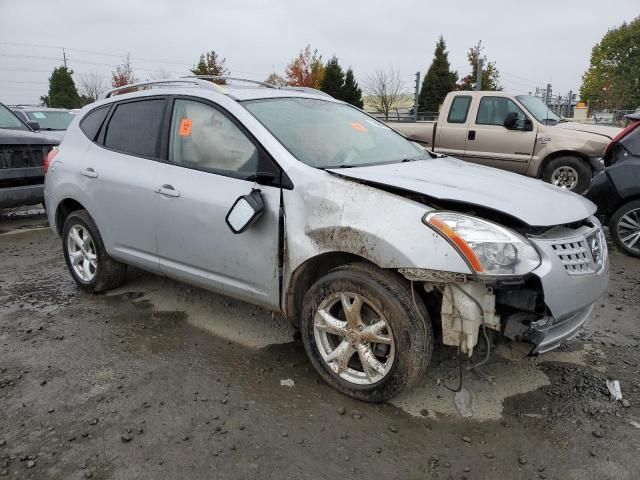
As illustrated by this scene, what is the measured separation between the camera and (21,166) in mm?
7207

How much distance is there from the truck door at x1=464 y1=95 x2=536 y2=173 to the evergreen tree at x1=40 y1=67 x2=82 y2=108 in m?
39.6

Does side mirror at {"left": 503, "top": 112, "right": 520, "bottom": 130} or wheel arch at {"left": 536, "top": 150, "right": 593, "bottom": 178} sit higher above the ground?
side mirror at {"left": 503, "top": 112, "right": 520, "bottom": 130}

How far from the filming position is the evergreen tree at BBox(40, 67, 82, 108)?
41.1 meters

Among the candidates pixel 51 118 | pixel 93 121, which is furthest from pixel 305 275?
pixel 51 118

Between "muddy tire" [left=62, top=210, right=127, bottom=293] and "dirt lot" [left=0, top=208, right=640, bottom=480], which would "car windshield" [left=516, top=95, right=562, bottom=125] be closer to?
"dirt lot" [left=0, top=208, right=640, bottom=480]

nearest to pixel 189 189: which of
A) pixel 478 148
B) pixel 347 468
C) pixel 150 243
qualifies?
pixel 150 243

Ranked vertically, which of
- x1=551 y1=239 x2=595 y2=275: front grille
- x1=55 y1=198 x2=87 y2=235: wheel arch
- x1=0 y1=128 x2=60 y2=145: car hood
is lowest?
x1=55 y1=198 x2=87 y2=235: wheel arch

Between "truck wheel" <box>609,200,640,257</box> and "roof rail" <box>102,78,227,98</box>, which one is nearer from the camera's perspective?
"roof rail" <box>102,78,227,98</box>

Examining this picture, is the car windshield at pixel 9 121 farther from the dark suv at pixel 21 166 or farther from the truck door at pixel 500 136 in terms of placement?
the truck door at pixel 500 136

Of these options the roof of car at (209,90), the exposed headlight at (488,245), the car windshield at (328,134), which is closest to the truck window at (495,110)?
the car windshield at (328,134)

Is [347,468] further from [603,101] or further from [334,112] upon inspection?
[603,101]

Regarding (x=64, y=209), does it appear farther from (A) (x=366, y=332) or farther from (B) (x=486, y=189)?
(B) (x=486, y=189)

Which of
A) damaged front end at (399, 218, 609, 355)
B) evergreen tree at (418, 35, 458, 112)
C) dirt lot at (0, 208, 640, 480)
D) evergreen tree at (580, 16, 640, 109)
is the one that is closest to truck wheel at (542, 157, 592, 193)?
dirt lot at (0, 208, 640, 480)

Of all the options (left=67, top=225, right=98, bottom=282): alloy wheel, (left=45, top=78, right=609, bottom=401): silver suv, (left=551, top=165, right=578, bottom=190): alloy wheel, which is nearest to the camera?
(left=45, top=78, right=609, bottom=401): silver suv
